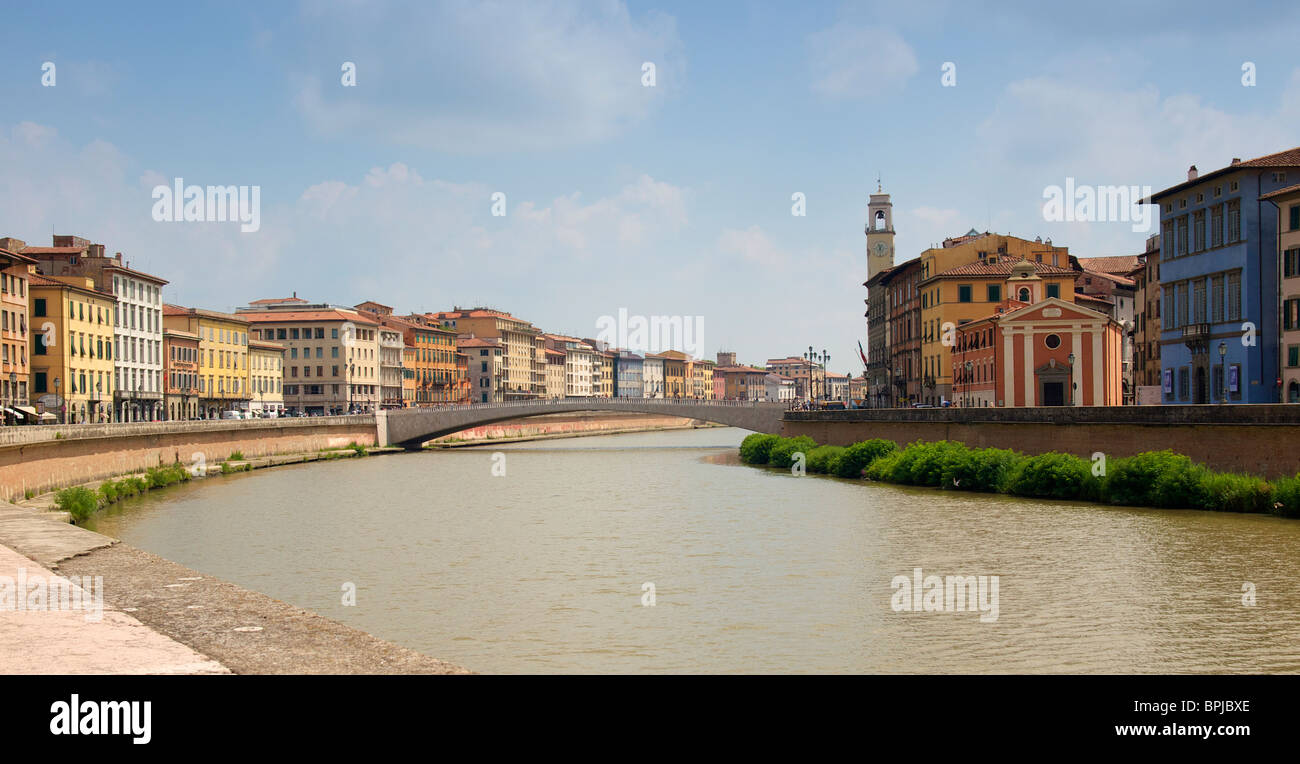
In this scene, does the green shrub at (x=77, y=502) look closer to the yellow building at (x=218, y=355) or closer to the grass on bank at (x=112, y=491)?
the grass on bank at (x=112, y=491)

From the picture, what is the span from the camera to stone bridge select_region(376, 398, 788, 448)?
84.6 metres

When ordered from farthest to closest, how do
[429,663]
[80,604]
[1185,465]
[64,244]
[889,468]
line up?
[64,244], [889,468], [1185,465], [80,604], [429,663]

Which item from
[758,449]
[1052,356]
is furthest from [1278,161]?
[758,449]

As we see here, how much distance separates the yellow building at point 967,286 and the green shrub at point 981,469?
1063 inches

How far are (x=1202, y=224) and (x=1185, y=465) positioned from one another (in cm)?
2021

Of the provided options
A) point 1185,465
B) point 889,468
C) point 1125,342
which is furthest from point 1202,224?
point 1125,342

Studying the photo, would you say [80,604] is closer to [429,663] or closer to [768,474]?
[429,663]

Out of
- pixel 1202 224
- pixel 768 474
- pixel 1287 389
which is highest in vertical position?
pixel 1202 224

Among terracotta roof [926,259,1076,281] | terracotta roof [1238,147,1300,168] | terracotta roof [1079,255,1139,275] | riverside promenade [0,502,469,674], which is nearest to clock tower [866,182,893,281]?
terracotta roof [1079,255,1139,275]

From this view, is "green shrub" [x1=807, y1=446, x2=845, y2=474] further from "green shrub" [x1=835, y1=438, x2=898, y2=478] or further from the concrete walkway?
the concrete walkway

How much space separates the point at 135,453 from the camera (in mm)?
48750

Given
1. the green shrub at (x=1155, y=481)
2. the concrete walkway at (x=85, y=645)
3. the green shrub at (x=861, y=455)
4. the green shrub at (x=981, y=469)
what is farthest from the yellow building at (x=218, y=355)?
the concrete walkway at (x=85, y=645)

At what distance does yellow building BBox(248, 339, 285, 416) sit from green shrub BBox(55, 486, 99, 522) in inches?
2625
